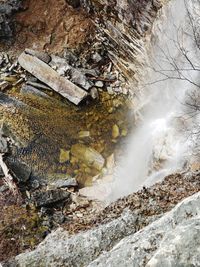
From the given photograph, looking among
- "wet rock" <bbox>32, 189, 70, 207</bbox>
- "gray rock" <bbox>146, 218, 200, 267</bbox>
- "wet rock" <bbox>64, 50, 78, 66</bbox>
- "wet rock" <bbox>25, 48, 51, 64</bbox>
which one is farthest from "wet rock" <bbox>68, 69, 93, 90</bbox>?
"gray rock" <bbox>146, 218, 200, 267</bbox>

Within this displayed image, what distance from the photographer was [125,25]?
1220cm

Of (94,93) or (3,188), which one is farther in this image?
(94,93)

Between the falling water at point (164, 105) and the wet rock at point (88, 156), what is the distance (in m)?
0.63

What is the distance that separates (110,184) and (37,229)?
8.62 ft

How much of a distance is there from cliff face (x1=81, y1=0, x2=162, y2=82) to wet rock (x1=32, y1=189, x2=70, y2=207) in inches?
183

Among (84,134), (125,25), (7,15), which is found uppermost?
(7,15)

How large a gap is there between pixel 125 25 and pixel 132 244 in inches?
326

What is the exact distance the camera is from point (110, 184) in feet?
37.9

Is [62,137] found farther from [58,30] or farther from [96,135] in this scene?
[58,30]

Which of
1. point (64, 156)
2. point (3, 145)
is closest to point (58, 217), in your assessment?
point (64, 156)

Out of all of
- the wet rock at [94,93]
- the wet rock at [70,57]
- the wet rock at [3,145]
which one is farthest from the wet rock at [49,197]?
the wet rock at [70,57]

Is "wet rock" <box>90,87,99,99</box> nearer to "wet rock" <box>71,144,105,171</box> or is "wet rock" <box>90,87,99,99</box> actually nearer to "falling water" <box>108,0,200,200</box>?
"falling water" <box>108,0,200,200</box>

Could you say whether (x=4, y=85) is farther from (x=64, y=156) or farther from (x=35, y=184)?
(x=35, y=184)

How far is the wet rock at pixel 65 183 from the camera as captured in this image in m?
11.6
